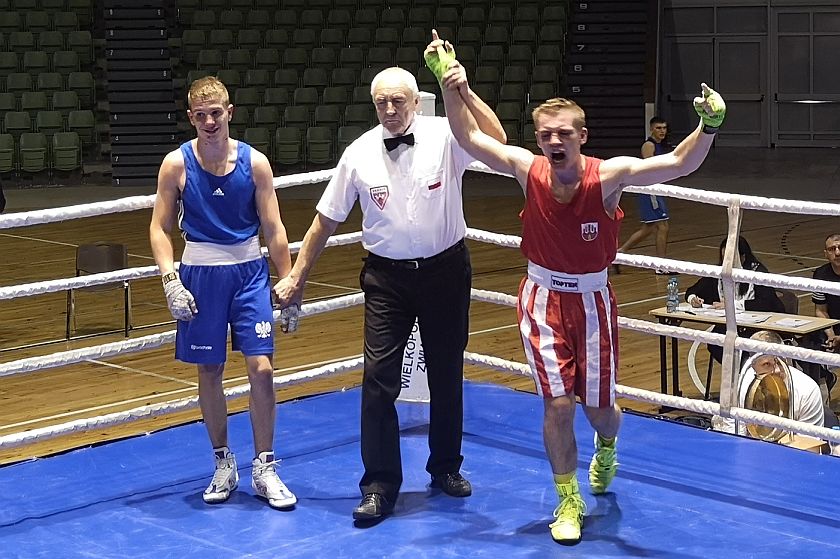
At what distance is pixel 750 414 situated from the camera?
16.3ft

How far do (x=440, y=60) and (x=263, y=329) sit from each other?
1.16m

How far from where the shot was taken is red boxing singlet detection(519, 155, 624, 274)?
4.12 m

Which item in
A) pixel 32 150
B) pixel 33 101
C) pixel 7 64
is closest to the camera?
pixel 32 150

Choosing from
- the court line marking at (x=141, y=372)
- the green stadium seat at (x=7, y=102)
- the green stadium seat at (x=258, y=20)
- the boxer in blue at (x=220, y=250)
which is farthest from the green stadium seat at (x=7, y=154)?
the boxer in blue at (x=220, y=250)

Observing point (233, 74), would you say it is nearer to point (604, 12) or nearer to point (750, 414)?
point (604, 12)

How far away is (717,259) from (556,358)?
25.2 feet

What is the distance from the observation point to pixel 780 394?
19.3 feet

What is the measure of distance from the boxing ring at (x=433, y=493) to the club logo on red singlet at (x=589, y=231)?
3.16 feet

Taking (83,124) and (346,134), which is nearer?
(83,124)

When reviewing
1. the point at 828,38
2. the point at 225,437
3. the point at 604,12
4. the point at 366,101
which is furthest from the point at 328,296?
the point at 828,38

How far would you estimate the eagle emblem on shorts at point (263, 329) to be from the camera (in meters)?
4.46

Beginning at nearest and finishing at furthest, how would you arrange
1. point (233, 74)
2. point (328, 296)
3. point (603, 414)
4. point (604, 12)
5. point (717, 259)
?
point (603, 414), point (328, 296), point (717, 259), point (233, 74), point (604, 12)

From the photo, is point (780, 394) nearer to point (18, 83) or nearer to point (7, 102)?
point (7, 102)

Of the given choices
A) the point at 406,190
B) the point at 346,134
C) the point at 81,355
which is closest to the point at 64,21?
the point at 346,134
